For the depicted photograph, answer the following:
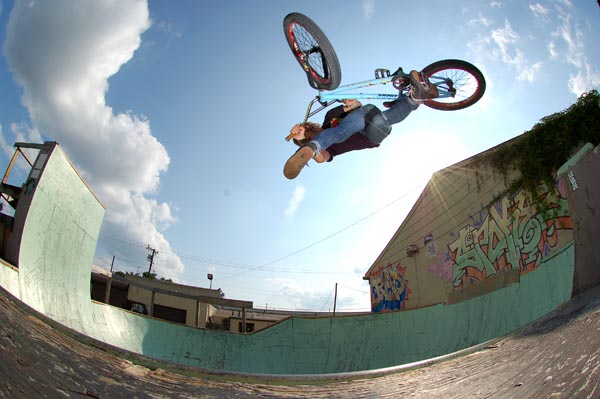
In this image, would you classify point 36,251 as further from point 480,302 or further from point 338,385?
point 480,302

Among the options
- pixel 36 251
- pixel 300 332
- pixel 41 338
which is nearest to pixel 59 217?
pixel 36 251

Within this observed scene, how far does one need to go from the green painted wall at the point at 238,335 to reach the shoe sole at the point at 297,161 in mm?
3970

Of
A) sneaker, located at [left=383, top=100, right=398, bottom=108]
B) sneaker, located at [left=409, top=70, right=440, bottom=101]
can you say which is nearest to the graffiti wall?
sneaker, located at [left=409, top=70, right=440, bottom=101]

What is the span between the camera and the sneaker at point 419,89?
4771 mm

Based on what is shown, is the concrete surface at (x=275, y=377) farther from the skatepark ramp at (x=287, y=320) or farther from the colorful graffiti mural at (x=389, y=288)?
the colorful graffiti mural at (x=389, y=288)

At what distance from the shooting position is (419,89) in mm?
4789

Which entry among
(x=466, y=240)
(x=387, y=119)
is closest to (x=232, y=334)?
(x=387, y=119)

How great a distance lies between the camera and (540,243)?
798 centimetres

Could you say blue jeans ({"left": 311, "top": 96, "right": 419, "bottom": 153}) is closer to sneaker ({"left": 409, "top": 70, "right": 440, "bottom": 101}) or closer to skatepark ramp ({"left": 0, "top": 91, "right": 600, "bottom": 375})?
sneaker ({"left": 409, "top": 70, "right": 440, "bottom": 101})

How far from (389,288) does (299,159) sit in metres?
14.2

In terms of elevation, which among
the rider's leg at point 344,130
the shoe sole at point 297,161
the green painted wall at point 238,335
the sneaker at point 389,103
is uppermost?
the sneaker at point 389,103

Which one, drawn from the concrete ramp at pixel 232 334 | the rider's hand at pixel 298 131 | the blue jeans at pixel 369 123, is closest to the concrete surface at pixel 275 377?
the concrete ramp at pixel 232 334

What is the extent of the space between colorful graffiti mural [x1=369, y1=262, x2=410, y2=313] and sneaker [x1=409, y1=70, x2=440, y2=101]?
11.6 metres

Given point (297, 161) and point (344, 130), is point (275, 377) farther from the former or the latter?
point (344, 130)
